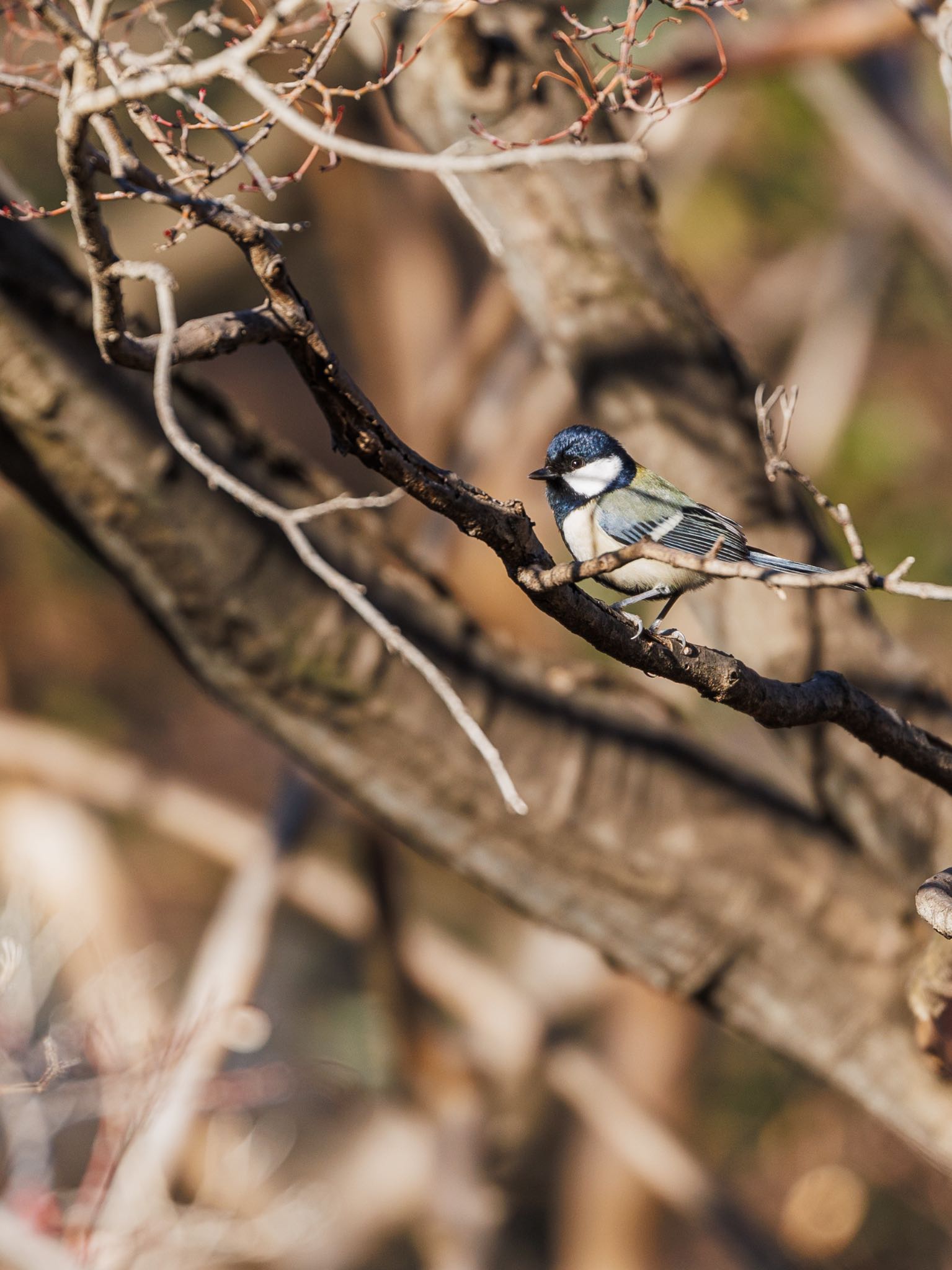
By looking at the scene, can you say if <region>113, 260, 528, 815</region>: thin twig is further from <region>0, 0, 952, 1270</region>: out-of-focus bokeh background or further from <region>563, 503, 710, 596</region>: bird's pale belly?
<region>0, 0, 952, 1270</region>: out-of-focus bokeh background

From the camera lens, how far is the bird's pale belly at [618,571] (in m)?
1.88

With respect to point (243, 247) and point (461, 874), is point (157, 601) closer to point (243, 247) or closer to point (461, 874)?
point (461, 874)

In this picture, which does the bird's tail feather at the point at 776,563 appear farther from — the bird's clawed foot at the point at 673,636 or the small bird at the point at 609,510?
the bird's clawed foot at the point at 673,636

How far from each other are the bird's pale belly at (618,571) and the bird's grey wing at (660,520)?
22 mm

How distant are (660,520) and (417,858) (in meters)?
5.75

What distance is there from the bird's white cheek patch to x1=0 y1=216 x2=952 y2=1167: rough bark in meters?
0.49

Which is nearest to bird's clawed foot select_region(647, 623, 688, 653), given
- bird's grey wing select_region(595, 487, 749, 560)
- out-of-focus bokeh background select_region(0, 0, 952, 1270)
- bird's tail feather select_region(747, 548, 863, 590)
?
bird's tail feather select_region(747, 548, 863, 590)

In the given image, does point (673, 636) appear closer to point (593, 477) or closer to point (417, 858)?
point (593, 477)

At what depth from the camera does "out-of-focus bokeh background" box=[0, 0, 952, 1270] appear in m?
4.28

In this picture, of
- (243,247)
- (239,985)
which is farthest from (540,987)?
(243,247)

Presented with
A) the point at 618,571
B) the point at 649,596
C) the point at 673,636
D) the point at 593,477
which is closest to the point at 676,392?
the point at 593,477

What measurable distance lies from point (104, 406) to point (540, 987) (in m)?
4.12

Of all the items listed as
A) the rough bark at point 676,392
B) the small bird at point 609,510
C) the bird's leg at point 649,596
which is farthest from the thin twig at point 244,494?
the rough bark at point 676,392

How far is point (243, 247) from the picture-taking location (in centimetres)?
126
